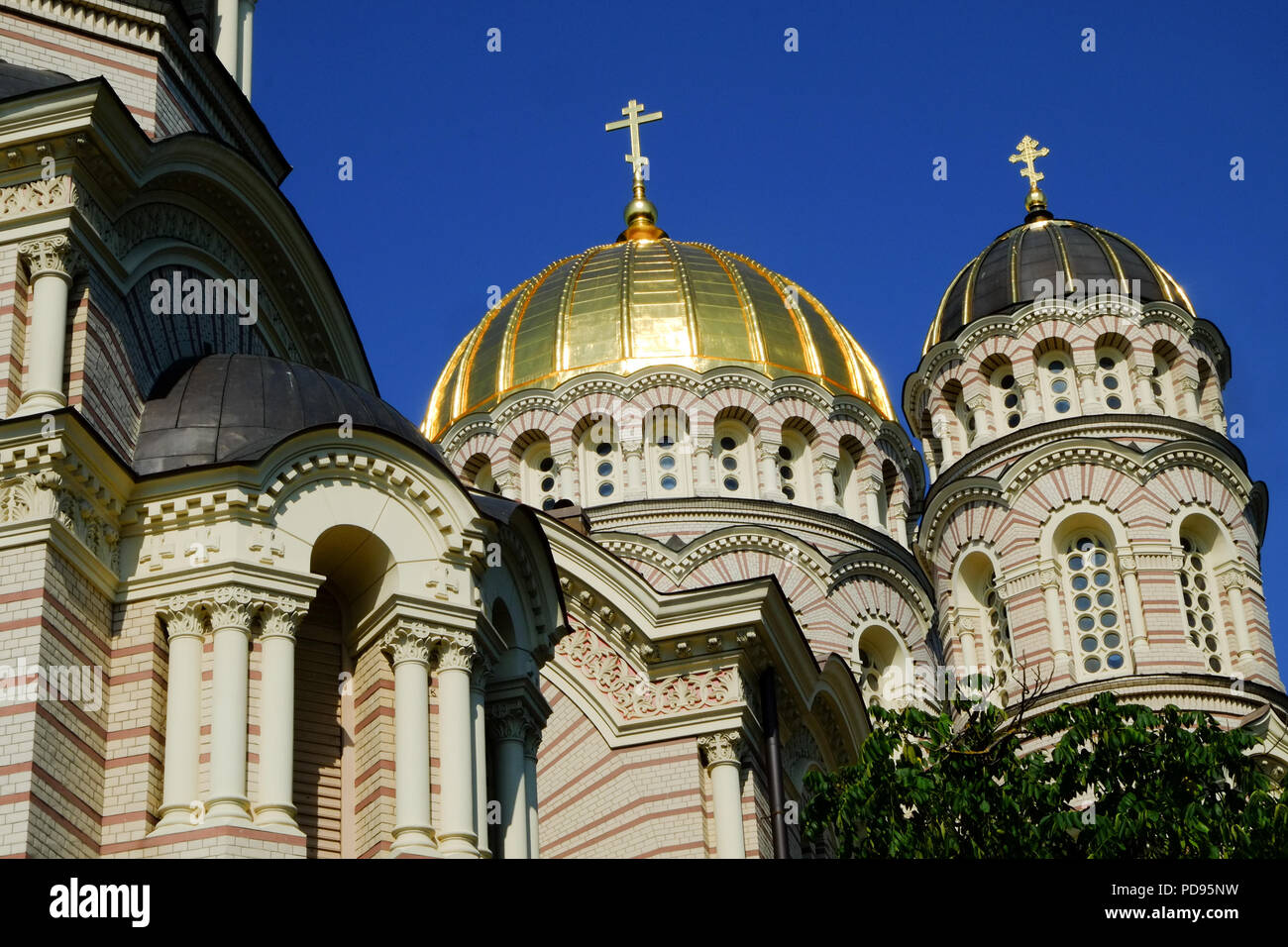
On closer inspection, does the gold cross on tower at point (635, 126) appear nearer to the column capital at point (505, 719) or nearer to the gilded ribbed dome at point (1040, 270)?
the gilded ribbed dome at point (1040, 270)

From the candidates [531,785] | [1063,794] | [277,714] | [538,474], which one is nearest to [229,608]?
[277,714]

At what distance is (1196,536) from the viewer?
36.1 metres

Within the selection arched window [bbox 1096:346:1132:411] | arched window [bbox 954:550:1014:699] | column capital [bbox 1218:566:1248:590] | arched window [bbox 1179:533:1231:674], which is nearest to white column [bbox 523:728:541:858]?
arched window [bbox 954:550:1014:699]

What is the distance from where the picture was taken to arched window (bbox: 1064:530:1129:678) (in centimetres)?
3484

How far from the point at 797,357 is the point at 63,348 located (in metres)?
21.5

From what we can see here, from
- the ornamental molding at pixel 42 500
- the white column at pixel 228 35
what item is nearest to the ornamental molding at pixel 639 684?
the white column at pixel 228 35

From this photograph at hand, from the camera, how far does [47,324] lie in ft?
55.9

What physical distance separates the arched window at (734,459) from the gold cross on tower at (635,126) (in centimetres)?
866

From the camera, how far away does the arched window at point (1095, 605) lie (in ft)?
114

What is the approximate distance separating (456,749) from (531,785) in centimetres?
208

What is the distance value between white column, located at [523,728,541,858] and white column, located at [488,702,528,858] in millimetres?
62
